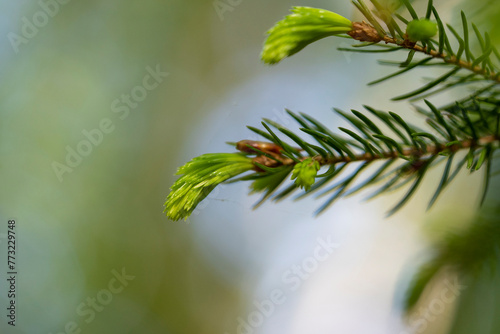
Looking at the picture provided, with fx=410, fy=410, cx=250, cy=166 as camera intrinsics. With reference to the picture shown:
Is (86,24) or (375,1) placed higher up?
(86,24)

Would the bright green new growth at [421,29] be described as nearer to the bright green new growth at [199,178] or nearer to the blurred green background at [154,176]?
the bright green new growth at [199,178]

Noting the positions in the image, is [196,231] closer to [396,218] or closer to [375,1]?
[396,218]

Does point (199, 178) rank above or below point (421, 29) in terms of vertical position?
below

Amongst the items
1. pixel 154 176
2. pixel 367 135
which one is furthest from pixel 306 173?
pixel 154 176

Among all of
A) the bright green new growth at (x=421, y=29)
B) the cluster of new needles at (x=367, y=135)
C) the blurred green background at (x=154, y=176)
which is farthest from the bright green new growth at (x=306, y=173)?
the blurred green background at (x=154, y=176)

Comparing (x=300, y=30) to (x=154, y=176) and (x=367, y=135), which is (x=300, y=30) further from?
(x=154, y=176)

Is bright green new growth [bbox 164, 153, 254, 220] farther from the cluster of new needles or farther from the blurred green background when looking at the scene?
the blurred green background

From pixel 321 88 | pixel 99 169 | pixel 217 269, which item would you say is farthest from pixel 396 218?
pixel 99 169

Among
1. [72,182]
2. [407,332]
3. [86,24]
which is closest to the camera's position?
[407,332]
